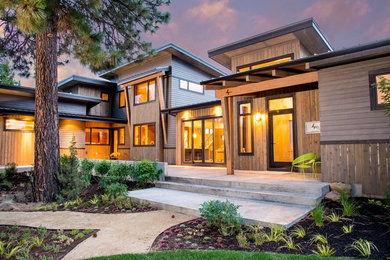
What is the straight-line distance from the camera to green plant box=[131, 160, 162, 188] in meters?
7.38

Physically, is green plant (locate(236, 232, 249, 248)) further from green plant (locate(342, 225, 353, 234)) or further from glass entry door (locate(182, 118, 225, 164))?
glass entry door (locate(182, 118, 225, 164))

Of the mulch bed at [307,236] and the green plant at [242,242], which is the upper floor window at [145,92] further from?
the green plant at [242,242]

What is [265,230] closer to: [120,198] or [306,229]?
[306,229]

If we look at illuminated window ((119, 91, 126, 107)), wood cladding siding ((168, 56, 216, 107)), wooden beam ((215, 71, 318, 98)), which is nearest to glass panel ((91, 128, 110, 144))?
illuminated window ((119, 91, 126, 107))

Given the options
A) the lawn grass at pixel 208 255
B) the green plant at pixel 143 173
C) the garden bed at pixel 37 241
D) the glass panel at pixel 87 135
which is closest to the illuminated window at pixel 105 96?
the glass panel at pixel 87 135

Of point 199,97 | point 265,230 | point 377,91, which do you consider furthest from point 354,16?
point 265,230

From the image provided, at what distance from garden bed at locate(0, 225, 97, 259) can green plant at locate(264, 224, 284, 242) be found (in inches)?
93.4

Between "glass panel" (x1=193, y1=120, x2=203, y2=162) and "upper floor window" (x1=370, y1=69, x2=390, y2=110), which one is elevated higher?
"upper floor window" (x1=370, y1=69, x2=390, y2=110)

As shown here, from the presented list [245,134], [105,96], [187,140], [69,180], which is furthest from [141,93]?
[69,180]

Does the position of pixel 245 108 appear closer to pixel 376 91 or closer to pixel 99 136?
pixel 376 91

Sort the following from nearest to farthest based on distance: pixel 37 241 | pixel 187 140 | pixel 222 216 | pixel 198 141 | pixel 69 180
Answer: pixel 37 241 → pixel 222 216 → pixel 69 180 → pixel 198 141 → pixel 187 140

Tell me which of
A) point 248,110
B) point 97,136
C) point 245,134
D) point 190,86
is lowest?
point 245,134

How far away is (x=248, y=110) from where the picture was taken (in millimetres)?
9828

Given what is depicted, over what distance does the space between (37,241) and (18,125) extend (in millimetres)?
11310
